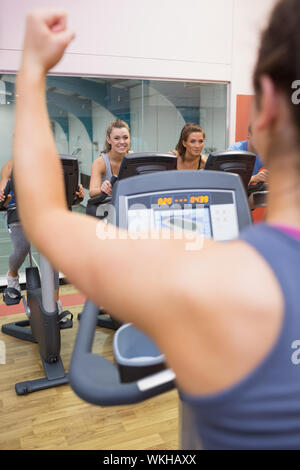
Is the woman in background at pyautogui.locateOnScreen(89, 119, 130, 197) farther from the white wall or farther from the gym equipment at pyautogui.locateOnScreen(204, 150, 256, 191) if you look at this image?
the gym equipment at pyautogui.locateOnScreen(204, 150, 256, 191)

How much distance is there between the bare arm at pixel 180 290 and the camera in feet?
1.38

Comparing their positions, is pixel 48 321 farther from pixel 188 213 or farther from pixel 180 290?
pixel 180 290

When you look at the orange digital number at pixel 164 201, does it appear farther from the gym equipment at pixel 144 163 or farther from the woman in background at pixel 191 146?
the woman in background at pixel 191 146

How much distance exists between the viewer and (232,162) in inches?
94.3

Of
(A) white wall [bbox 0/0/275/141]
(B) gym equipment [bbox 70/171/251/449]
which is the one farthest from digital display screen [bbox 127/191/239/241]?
(A) white wall [bbox 0/0/275/141]

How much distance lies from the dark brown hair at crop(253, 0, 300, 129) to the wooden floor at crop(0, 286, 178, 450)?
1.97 metres

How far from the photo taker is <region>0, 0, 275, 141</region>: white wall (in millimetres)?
3686

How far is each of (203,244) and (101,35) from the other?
13.0 ft

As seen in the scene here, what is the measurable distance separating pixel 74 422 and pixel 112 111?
10.1ft

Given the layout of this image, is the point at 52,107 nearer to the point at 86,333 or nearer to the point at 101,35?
the point at 101,35

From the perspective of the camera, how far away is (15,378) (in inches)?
103

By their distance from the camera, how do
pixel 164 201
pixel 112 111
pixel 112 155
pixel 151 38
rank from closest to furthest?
pixel 164 201, pixel 112 155, pixel 151 38, pixel 112 111

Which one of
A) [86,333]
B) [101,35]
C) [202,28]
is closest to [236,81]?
[202,28]

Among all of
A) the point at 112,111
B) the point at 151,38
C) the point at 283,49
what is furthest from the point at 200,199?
the point at 151,38
